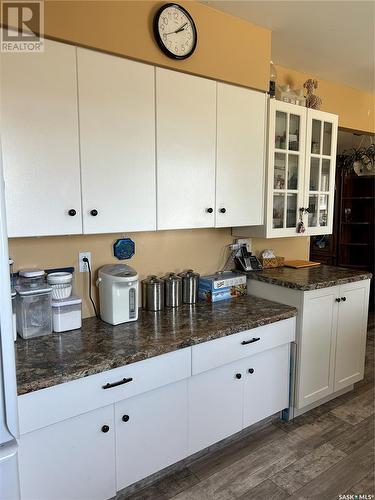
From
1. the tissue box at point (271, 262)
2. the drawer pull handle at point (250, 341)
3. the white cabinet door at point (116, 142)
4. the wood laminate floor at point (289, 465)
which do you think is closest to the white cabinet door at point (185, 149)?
the white cabinet door at point (116, 142)

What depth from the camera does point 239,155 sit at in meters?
2.33

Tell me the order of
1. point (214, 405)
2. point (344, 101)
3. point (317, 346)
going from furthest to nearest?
1. point (344, 101)
2. point (317, 346)
3. point (214, 405)

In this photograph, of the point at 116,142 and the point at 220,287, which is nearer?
the point at 116,142

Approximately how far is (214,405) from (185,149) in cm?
146

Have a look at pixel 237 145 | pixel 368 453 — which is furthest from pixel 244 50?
pixel 368 453

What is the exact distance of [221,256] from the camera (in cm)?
276

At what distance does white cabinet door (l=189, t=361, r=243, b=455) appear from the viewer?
1941 mm

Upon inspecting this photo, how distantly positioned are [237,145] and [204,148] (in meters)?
0.27

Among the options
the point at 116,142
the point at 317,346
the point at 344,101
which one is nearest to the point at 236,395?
the point at 317,346

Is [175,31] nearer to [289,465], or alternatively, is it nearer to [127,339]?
[127,339]

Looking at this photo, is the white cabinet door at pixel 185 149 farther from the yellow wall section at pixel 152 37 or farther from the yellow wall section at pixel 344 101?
the yellow wall section at pixel 344 101

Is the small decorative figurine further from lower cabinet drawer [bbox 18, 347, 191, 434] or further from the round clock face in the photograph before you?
lower cabinet drawer [bbox 18, 347, 191, 434]

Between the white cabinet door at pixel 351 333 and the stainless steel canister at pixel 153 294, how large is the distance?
1.30 m

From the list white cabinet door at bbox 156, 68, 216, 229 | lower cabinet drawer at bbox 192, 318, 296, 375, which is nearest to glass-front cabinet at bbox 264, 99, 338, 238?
white cabinet door at bbox 156, 68, 216, 229
